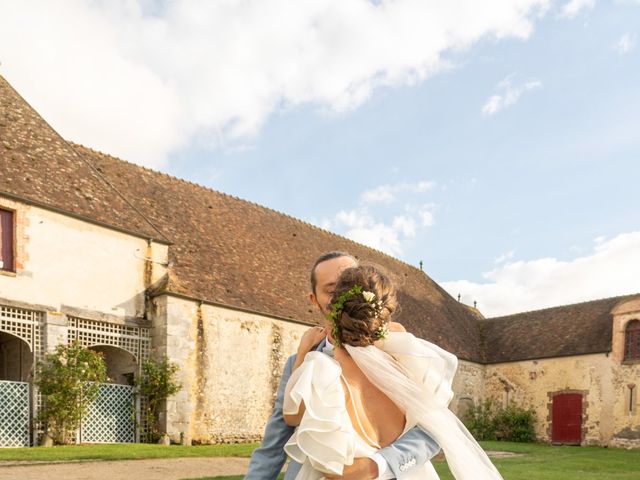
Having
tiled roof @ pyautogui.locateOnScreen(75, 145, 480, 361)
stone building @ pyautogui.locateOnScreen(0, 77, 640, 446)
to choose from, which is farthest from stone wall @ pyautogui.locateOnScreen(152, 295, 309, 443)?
tiled roof @ pyautogui.locateOnScreen(75, 145, 480, 361)

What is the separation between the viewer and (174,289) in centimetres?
1515

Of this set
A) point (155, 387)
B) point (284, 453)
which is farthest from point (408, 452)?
point (155, 387)

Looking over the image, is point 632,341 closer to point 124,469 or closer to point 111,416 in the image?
point 111,416

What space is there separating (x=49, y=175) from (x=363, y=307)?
542 inches

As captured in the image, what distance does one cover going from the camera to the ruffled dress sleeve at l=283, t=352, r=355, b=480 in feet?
6.68

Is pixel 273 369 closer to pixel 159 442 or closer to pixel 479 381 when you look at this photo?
pixel 159 442

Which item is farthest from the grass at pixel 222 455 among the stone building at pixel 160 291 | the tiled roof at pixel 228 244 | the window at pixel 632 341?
the window at pixel 632 341

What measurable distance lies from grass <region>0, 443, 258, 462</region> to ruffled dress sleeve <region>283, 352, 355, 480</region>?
945 cm

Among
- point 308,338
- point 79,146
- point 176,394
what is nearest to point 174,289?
point 176,394

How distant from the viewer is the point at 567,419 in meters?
23.6

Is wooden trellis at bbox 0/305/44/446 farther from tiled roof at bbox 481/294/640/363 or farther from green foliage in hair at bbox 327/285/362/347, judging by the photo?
tiled roof at bbox 481/294/640/363

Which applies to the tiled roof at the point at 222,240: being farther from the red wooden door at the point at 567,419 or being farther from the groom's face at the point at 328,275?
the groom's face at the point at 328,275

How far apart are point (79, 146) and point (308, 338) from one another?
16.3 meters

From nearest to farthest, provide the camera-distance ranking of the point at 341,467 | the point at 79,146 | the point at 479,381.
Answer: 1. the point at 341,467
2. the point at 79,146
3. the point at 479,381
